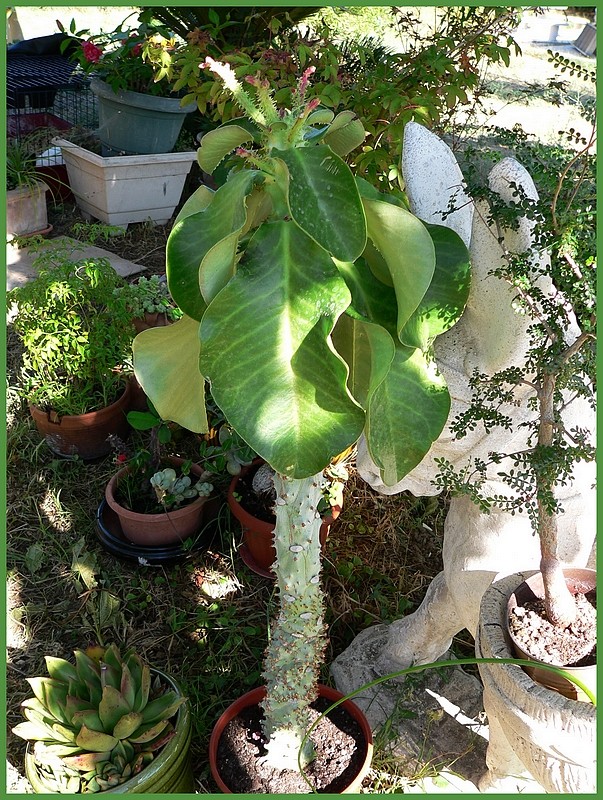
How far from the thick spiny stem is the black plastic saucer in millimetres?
824

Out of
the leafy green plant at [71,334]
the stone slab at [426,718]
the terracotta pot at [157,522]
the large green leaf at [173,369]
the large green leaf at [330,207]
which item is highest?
the large green leaf at [330,207]

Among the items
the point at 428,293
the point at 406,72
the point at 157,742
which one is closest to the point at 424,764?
the point at 157,742

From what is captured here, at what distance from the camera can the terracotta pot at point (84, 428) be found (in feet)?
8.79

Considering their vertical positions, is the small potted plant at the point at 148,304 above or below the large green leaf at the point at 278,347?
below

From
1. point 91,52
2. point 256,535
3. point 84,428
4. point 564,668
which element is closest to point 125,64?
point 91,52

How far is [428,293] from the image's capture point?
42.9 inches

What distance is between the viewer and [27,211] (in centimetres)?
390

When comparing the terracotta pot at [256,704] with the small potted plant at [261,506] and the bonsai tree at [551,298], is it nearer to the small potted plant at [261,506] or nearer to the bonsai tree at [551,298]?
the small potted plant at [261,506]

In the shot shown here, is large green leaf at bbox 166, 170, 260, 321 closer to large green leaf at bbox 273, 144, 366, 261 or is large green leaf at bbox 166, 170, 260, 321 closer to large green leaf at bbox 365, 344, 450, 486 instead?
large green leaf at bbox 273, 144, 366, 261

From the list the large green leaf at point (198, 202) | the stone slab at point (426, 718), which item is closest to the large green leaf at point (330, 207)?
the large green leaf at point (198, 202)

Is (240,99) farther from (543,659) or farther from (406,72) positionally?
(406,72)

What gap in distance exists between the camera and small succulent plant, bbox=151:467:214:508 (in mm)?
2346

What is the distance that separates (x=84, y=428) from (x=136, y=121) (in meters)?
1.85

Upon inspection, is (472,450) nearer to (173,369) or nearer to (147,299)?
(173,369)
